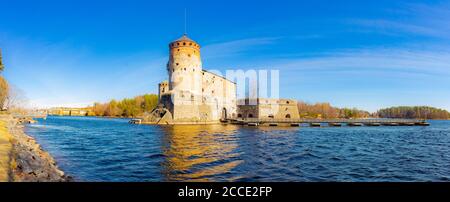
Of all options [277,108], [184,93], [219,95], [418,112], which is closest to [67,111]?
[219,95]

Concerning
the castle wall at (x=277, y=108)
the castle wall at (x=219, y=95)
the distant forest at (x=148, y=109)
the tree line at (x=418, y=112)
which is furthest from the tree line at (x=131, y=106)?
the tree line at (x=418, y=112)

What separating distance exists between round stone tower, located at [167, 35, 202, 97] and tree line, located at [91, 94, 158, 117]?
48.1m

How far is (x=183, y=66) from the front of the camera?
49750mm

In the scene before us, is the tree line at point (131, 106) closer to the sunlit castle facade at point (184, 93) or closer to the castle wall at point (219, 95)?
the castle wall at point (219, 95)

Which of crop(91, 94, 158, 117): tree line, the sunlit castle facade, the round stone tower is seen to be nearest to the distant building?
crop(91, 94, 158, 117): tree line

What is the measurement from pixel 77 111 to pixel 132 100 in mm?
56403

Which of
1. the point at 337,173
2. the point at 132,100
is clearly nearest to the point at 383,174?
the point at 337,173

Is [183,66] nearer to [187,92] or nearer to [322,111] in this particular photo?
[187,92]

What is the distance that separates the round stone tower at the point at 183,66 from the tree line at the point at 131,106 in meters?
48.1

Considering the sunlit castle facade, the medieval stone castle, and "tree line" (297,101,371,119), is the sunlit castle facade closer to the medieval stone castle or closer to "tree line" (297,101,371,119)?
the medieval stone castle

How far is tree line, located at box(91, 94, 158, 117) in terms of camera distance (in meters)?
98.0
